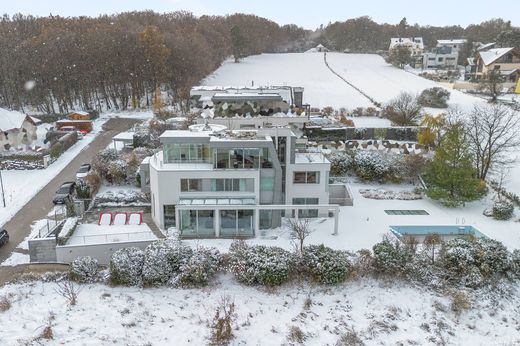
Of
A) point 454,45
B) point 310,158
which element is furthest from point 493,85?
point 454,45

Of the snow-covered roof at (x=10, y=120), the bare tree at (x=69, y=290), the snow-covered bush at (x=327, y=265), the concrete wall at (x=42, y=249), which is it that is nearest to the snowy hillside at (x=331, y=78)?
the snow-covered roof at (x=10, y=120)

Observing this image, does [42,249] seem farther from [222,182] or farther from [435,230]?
[435,230]

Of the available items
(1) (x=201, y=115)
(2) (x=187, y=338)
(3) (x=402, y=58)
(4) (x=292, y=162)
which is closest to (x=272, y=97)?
(1) (x=201, y=115)

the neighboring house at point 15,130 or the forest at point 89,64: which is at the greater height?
the forest at point 89,64

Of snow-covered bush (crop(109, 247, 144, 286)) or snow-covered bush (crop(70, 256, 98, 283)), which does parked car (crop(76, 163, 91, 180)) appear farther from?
snow-covered bush (crop(109, 247, 144, 286))

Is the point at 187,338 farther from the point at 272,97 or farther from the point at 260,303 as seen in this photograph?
the point at 272,97

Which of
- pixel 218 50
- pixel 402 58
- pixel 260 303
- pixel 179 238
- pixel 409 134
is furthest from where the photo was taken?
pixel 402 58

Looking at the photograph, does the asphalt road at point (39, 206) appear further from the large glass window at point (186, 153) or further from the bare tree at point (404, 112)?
the bare tree at point (404, 112)
